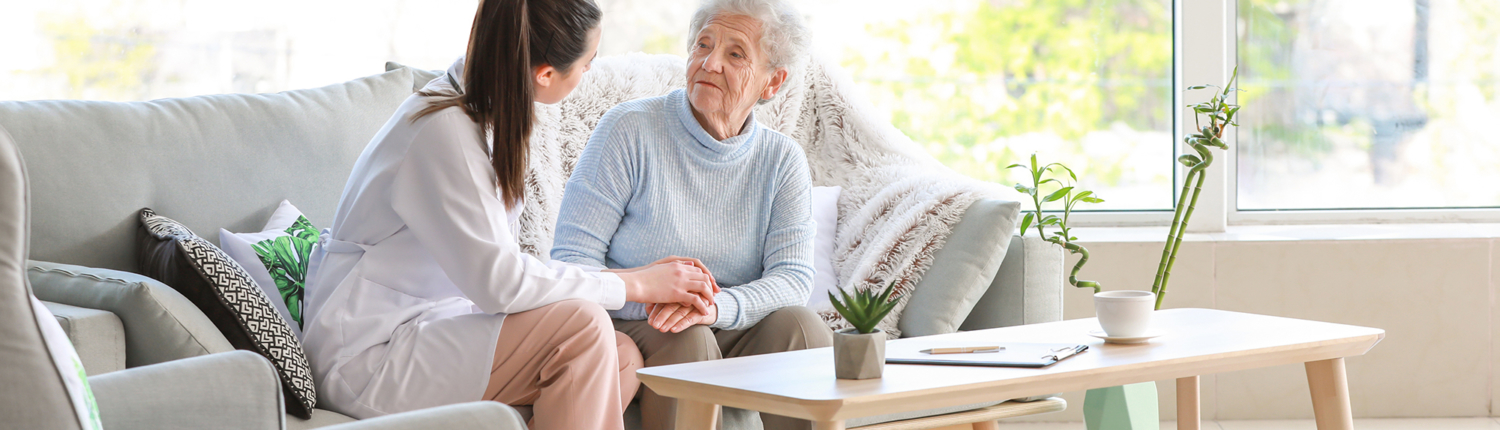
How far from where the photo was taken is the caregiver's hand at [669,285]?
5.29 ft

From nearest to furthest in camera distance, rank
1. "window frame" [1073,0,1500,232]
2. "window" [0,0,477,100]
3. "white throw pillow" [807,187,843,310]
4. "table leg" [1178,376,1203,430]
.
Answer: "table leg" [1178,376,1203,430] → "white throw pillow" [807,187,843,310] → "window" [0,0,477,100] → "window frame" [1073,0,1500,232]

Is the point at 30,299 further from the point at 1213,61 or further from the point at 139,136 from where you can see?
the point at 1213,61

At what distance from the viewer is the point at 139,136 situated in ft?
5.68

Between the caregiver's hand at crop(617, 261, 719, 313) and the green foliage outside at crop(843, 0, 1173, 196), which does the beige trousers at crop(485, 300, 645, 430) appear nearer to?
the caregiver's hand at crop(617, 261, 719, 313)

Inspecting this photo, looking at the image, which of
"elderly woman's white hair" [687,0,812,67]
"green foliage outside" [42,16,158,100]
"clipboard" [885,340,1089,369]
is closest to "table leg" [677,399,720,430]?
"clipboard" [885,340,1089,369]

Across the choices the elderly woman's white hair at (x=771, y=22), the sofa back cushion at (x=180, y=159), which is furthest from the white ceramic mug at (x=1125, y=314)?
the sofa back cushion at (x=180, y=159)

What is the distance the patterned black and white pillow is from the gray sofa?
3 centimetres

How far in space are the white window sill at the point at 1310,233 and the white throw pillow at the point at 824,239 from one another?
2.17ft

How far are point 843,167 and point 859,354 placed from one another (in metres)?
1.21

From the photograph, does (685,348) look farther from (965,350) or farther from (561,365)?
(965,350)

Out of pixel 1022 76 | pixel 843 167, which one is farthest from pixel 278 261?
pixel 1022 76

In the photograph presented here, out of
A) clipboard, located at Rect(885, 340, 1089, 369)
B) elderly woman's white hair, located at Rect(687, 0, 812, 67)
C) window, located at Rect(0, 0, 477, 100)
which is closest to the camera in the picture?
clipboard, located at Rect(885, 340, 1089, 369)

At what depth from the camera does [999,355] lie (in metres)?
1.40

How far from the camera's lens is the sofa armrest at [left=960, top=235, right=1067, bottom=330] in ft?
6.59
